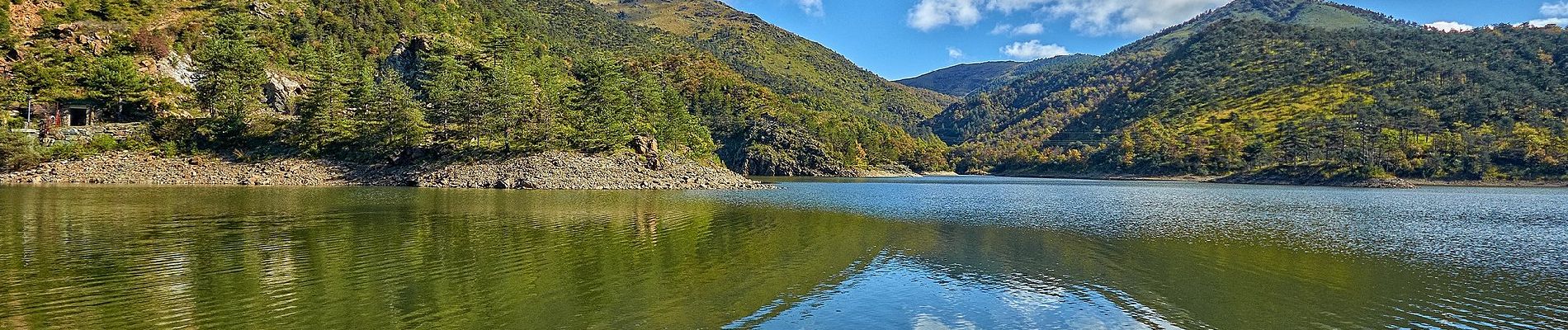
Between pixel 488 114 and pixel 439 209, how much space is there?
132ft

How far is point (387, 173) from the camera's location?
73.4 meters

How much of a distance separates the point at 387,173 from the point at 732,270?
6471 cm

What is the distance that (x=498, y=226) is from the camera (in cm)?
3141

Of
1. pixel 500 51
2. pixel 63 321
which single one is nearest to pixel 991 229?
pixel 63 321

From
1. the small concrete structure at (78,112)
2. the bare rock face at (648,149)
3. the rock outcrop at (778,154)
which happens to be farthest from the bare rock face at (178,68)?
the rock outcrop at (778,154)

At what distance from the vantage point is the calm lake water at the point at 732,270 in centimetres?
1511

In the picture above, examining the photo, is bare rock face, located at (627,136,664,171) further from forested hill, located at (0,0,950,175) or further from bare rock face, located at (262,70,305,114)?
bare rock face, located at (262,70,305,114)

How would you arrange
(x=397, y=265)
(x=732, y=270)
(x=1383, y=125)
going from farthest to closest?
1. (x=1383, y=125)
2. (x=732, y=270)
3. (x=397, y=265)

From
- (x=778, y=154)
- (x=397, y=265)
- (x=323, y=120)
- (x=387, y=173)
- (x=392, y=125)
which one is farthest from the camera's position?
(x=778, y=154)

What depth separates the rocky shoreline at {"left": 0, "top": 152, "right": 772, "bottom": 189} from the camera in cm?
6400

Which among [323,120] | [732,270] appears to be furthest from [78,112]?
[732,270]

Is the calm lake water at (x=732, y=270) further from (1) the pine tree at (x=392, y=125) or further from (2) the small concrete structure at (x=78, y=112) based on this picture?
(2) the small concrete structure at (x=78, y=112)

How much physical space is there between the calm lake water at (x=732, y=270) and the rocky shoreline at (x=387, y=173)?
27499 mm

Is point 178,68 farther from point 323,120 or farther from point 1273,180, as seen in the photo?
point 1273,180
